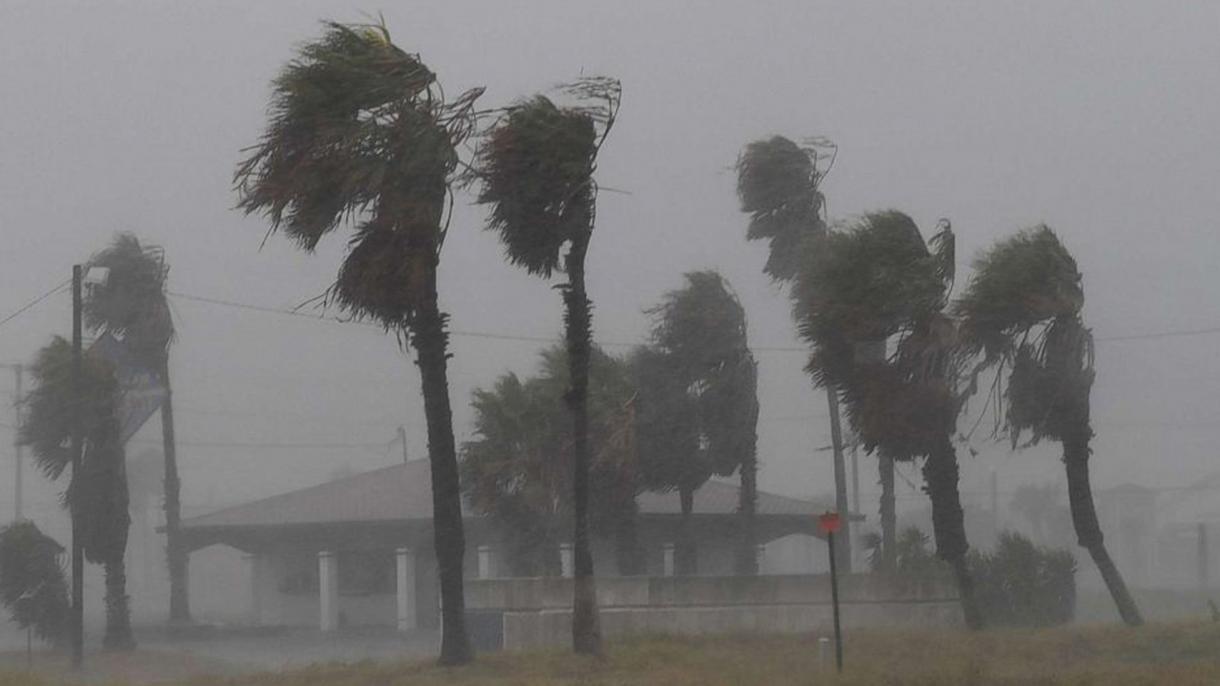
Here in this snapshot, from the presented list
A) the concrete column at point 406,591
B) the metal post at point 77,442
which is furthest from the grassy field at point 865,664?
the concrete column at point 406,591

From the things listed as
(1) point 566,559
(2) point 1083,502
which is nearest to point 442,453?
(2) point 1083,502

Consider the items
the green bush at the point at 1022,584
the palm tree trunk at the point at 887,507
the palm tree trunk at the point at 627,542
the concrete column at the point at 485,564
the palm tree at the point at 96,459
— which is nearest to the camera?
the green bush at the point at 1022,584

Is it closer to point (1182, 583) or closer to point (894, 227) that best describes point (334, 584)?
point (894, 227)

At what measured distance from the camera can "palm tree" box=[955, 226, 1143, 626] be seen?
31.6m

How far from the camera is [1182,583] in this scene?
7631 centimetres

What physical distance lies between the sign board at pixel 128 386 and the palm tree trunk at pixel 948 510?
76.2ft

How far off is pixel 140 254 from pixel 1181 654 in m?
37.1

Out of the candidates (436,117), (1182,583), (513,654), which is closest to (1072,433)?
(513,654)

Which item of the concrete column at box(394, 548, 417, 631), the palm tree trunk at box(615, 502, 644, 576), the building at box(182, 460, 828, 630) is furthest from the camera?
the concrete column at box(394, 548, 417, 631)

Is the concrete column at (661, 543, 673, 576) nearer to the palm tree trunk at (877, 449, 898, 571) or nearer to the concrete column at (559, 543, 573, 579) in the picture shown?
the concrete column at (559, 543, 573, 579)

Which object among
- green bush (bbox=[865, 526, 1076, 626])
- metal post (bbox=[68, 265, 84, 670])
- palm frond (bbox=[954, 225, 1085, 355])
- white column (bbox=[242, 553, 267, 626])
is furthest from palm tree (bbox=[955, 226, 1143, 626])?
white column (bbox=[242, 553, 267, 626])

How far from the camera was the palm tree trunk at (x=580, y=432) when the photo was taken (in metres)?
26.1

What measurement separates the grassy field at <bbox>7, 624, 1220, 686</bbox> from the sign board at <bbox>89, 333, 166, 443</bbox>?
59.8ft

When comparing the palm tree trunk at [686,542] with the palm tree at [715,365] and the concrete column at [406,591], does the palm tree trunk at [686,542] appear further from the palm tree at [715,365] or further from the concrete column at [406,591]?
the concrete column at [406,591]
